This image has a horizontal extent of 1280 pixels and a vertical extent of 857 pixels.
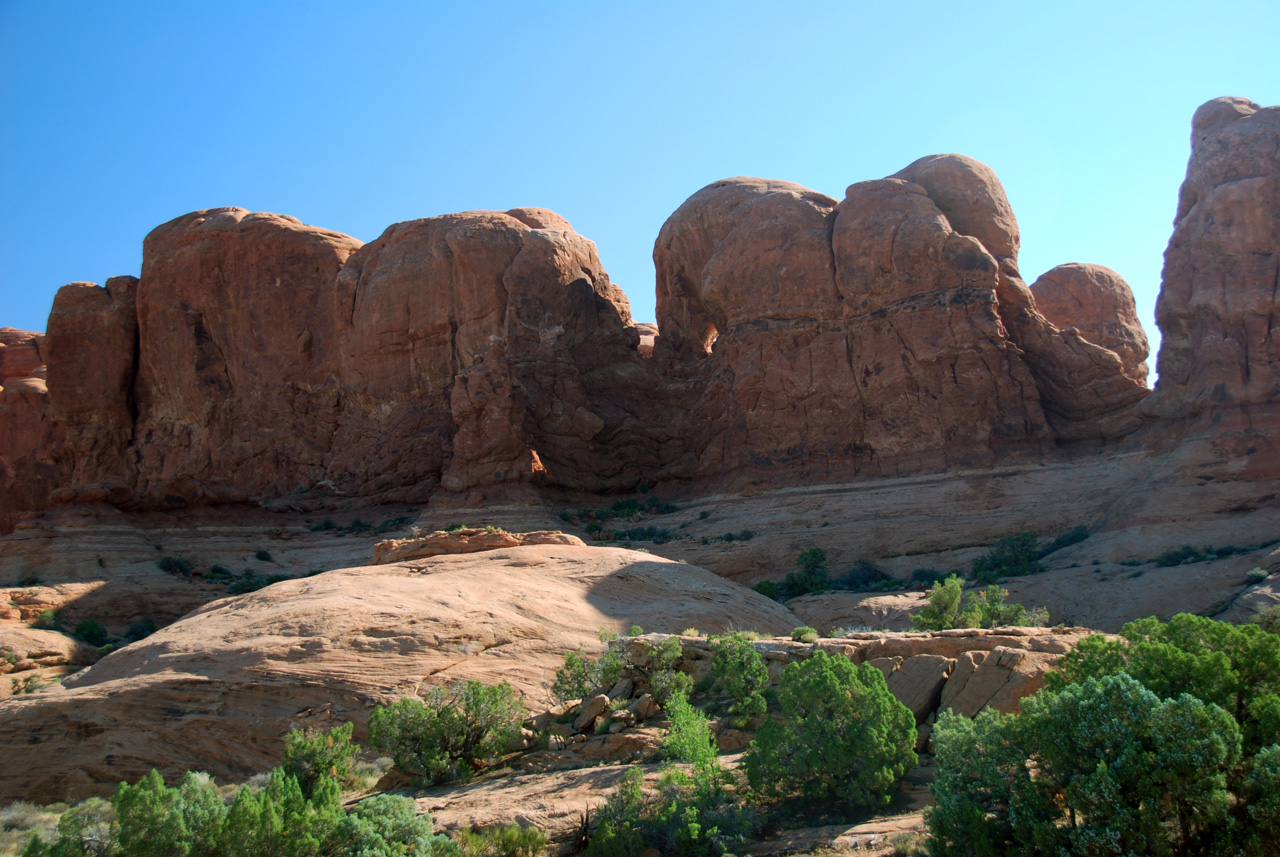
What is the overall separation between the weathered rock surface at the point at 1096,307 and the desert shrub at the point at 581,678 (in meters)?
44.0

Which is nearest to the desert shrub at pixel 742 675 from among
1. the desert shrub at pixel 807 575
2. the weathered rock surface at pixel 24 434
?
the desert shrub at pixel 807 575

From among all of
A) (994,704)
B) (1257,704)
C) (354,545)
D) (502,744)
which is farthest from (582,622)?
Result: (354,545)

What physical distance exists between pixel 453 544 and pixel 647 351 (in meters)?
34.4

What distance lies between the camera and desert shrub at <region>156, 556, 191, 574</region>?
37469mm

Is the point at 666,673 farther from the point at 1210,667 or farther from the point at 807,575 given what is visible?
the point at 807,575

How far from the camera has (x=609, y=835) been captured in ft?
28.6

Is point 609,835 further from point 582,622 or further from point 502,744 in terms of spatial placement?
point 582,622

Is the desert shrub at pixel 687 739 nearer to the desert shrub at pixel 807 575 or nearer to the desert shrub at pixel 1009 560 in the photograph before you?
the desert shrub at pixel 1009 560

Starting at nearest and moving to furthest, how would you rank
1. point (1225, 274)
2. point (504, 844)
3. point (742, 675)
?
point (504, 844) < point (742, 675) < point (1225, 274)

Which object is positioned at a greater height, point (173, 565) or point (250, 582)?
point (173, 565)

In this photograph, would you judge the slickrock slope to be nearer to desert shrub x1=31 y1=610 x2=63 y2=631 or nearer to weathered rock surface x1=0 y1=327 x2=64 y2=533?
desert shrub x1=31 y1=610 x2=63 y2=631

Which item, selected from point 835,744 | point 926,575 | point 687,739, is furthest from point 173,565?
point 835,744

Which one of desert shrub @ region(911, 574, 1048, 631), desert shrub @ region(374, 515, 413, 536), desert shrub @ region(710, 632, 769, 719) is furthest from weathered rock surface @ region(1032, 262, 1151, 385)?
desert shrub @ region(710, 632, 769, 719)

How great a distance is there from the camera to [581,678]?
13773 mm
